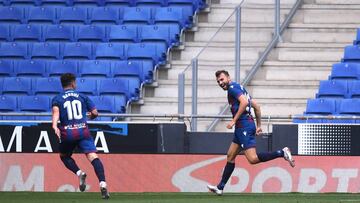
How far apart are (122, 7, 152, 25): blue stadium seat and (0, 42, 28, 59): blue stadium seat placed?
2.16m

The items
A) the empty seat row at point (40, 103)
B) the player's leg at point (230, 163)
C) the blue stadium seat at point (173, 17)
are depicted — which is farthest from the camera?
the blue stadium seat at point (173, 17)

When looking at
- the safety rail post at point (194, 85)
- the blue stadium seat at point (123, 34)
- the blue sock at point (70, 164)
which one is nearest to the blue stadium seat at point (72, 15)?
the blue stadium seat at point (123, 34)

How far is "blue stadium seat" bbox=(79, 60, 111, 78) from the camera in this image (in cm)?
2361

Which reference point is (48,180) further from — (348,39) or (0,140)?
(348,39)

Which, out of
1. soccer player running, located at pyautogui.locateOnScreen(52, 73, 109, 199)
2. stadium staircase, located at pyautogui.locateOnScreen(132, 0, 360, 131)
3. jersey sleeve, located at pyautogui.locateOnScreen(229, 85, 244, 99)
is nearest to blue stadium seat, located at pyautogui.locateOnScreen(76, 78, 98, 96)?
stadium staircase, located at pyautogui.locateOnScreen(132, 0, 360, 131)

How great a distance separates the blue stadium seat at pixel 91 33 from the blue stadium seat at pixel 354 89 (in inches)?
226

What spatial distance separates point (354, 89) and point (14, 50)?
7.29m

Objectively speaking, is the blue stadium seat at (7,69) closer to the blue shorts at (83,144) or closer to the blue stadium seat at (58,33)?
the blue stadium seat at (58,33)

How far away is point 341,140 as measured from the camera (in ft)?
63.1

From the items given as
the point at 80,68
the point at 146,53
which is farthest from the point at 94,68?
the point at 146,53

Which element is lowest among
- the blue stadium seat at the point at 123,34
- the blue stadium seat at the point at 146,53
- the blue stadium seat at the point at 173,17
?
the blue stadium seat at the point at 146,53

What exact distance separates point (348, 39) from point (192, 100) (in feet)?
15.2

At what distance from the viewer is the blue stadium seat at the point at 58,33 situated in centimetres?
2512

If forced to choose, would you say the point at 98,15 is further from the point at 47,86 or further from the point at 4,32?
the point at 47,86
